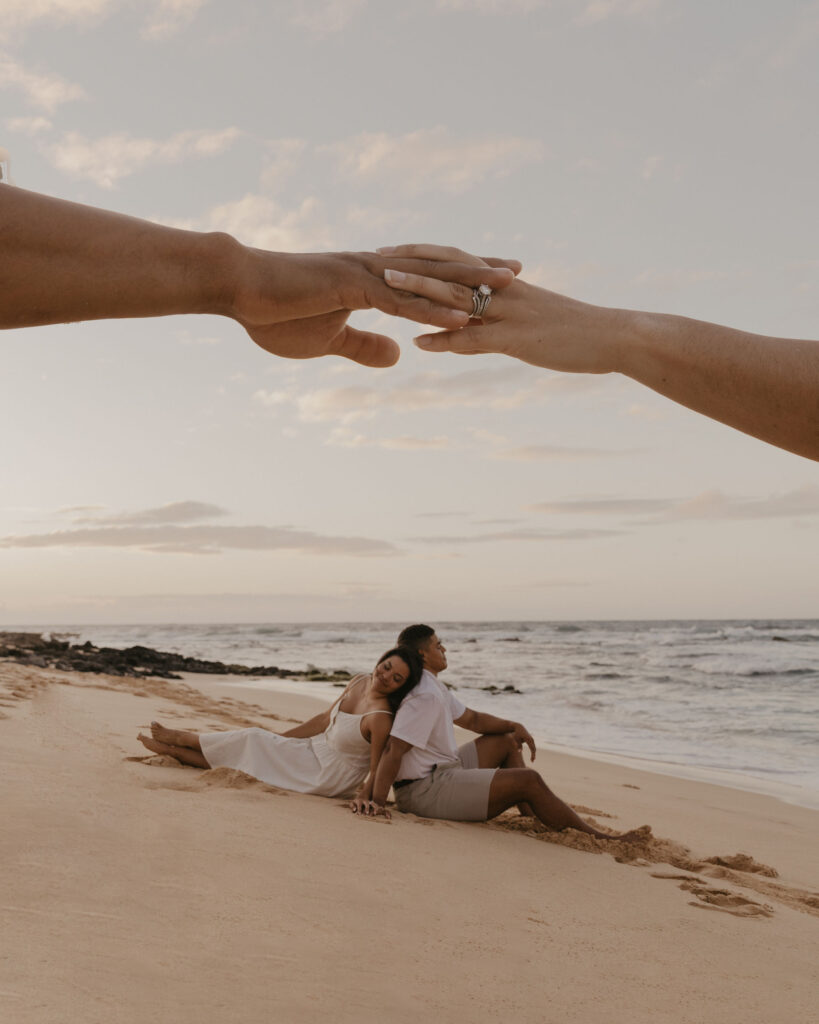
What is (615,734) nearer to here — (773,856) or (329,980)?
(773,856)

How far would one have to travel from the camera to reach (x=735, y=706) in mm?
12953

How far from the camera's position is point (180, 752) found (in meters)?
5.22

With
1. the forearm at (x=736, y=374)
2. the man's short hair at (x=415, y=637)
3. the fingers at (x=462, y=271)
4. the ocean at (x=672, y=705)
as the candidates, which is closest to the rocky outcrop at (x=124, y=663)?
the ocean at (x=672, y=705)

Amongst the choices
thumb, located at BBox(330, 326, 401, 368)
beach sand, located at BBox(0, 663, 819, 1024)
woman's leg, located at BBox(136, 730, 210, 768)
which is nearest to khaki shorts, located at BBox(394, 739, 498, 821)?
beach sand, located at BBox(0, 663, 819, 1024)

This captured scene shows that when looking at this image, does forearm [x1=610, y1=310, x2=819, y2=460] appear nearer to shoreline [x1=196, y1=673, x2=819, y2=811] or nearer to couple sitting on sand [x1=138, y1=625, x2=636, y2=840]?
couple sitting on sand [x1=138, y1=625, x2=636, y2=840]

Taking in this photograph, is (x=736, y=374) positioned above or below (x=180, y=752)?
above

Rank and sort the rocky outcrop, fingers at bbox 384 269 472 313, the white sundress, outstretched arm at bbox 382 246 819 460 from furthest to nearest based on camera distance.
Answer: the rocky outcrop → the white sundress → fingers at bbox 384 269 472 313 → outstretched arm at bbox 382 246 819 460

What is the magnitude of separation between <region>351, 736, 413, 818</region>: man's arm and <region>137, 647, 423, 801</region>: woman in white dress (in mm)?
86

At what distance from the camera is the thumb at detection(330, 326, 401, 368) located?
2174 mm

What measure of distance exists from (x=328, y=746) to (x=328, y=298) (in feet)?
12.7

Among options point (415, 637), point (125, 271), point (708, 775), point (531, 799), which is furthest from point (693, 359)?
point (708, 775)

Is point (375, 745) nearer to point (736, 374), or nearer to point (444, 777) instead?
point (444, 777)

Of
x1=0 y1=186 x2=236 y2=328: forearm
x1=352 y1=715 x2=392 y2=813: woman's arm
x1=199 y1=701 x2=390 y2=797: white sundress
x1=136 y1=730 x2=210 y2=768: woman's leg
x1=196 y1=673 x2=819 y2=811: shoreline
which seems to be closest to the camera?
x1=0 y1=186 x2=236 y2=328: forearm

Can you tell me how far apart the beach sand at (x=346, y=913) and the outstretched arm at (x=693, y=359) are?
5.02ft
